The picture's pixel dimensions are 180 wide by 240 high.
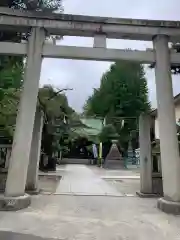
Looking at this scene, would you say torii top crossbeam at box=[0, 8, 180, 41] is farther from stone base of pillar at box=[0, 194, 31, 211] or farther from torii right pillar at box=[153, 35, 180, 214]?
stone base of pillar at box=[0, 194, 31, 211]

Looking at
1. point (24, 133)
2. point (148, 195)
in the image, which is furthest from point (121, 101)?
point (24, 133)

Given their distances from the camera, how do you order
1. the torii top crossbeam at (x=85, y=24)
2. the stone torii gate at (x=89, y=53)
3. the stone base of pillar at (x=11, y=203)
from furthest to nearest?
the torii top crossbeam at (x=85, y=24), the stone torii gate at (x=89, y=53), the stone base of pillar at (x=11, y=203)

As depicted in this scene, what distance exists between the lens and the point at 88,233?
4121 millimetres

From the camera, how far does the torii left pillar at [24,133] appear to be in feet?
18.6

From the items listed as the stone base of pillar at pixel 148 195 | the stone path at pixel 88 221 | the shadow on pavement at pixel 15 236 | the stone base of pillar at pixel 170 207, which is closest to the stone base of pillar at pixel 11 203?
the stone path at pixel 88 221

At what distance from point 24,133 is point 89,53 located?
2.54 m

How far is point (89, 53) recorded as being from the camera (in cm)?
650

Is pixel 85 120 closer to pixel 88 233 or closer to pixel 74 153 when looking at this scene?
pixel 74 153

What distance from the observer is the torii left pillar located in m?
5.68

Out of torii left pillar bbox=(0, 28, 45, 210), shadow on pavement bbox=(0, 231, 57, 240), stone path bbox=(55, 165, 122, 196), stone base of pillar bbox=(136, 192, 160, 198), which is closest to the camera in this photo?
shadow on pavement bbox=(0, 231, 57, 240)

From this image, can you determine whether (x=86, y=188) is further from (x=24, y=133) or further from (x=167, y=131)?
(x=167, y=131)

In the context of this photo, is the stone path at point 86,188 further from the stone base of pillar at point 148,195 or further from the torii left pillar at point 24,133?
the torii left pillar at point 24,133

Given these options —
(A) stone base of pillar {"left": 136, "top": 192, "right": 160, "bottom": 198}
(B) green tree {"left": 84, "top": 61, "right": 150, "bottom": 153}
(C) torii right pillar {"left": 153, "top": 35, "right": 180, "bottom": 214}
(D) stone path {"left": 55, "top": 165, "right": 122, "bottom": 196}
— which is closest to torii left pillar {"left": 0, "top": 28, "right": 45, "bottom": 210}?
(D) stone path {"left": 55, "top": 165, "right": 122, "bottom": 196}

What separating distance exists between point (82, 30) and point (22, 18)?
1.52 meters
